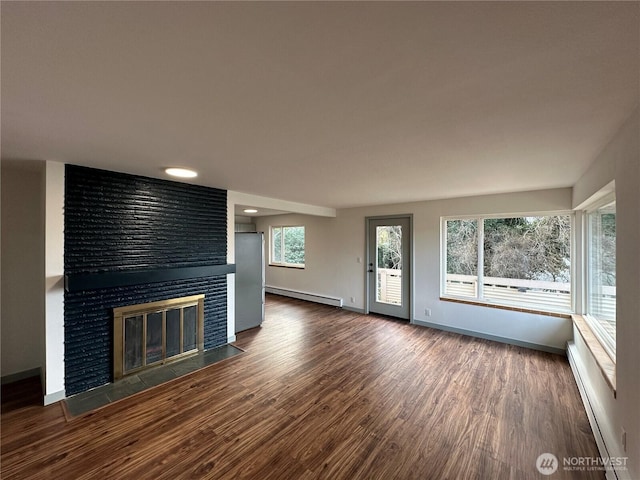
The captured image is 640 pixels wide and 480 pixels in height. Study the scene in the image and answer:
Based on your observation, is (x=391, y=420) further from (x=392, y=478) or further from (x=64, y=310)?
(x=64, y=310)

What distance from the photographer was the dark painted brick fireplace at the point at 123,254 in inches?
99.8

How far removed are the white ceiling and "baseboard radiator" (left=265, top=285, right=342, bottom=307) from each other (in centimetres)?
424

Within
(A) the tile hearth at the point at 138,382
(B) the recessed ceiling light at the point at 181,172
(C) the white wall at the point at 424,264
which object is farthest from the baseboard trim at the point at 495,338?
(B) the recessed ceiling light at the point at 181,172

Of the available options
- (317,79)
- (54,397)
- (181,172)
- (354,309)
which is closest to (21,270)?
(54,397)

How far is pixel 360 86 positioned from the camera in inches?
47.1

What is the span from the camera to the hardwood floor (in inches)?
68.6

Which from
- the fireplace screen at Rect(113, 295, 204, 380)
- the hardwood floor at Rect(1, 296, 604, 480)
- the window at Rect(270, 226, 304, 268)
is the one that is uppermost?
the window at Rect(270, 226, 304, 268)

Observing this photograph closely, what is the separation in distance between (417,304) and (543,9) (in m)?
4.47

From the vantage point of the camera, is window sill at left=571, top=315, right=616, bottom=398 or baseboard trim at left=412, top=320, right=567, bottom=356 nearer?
window sill at left=571, top=315, right=616, bottom=398

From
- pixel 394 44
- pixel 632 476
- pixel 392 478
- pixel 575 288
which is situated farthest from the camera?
pixel 575 288

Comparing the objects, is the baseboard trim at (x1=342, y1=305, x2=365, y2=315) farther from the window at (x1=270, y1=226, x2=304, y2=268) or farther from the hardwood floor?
Result: the hardwood floor

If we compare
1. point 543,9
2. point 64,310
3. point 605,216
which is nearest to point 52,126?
point 64,310

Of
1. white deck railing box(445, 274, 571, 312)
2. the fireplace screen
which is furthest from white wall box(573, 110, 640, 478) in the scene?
the fireplace screen

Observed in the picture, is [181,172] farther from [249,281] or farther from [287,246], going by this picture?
[287,246]
